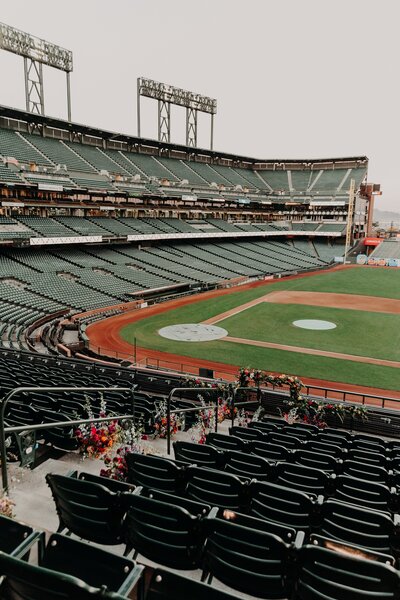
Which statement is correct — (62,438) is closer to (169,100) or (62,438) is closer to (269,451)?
(269,451)

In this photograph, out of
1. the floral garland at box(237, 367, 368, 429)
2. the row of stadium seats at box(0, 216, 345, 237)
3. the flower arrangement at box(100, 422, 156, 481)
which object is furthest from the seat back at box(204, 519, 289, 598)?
the row of stadium seats at box(0, 216, 345, 237)

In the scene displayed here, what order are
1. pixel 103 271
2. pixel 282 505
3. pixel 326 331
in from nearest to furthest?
pixel 282 505
pixel 326 331
pixel 103 271

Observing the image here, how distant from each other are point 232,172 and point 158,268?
43.3 meters

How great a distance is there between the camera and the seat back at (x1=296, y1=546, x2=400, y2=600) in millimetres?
3352

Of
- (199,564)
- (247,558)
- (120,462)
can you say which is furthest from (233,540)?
(120,462)

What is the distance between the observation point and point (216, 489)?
5523mm

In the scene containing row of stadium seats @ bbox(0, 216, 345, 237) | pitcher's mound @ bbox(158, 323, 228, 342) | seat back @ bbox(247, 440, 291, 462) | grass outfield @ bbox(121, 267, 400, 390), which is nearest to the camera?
seat back @ bbox(247, 440, 291, 462)

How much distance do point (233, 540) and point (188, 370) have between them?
832 inches

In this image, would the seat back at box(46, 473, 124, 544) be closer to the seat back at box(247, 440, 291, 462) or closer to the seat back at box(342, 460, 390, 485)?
the seat back at box(247, 440, 291, 462)

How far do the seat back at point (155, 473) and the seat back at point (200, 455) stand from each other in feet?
4.52

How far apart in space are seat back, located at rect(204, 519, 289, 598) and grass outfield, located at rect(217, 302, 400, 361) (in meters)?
25.9

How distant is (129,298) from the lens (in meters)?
41.2

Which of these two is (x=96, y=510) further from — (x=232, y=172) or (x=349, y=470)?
(x=232, y=172)

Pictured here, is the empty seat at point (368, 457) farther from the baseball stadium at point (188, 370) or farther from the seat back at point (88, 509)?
the seat back at point (88, 509)
